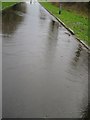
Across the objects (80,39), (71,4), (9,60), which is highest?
(9,60)

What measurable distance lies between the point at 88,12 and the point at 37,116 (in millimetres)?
37658

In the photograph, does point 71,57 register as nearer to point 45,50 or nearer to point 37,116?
point 45,50

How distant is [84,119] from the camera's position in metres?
9.22

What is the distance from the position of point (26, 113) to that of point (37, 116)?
31 cm

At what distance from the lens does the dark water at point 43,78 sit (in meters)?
9.47

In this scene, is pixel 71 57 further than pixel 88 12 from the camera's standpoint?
No

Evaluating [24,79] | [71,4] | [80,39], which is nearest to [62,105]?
[24,79]

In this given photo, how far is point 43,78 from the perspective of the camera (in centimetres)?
1242

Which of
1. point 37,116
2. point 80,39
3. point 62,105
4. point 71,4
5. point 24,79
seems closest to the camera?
point 37,116

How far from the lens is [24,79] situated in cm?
1196

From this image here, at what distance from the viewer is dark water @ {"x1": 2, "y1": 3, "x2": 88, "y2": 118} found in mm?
9469

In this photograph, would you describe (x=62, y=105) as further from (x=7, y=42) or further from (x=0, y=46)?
(x=7, y=42)

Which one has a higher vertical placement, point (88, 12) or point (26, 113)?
point (26, 113)

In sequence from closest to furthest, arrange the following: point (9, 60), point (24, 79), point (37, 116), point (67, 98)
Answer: point (37, 116) → point (67, 98) → point (24, 79) → point (9, 60)
